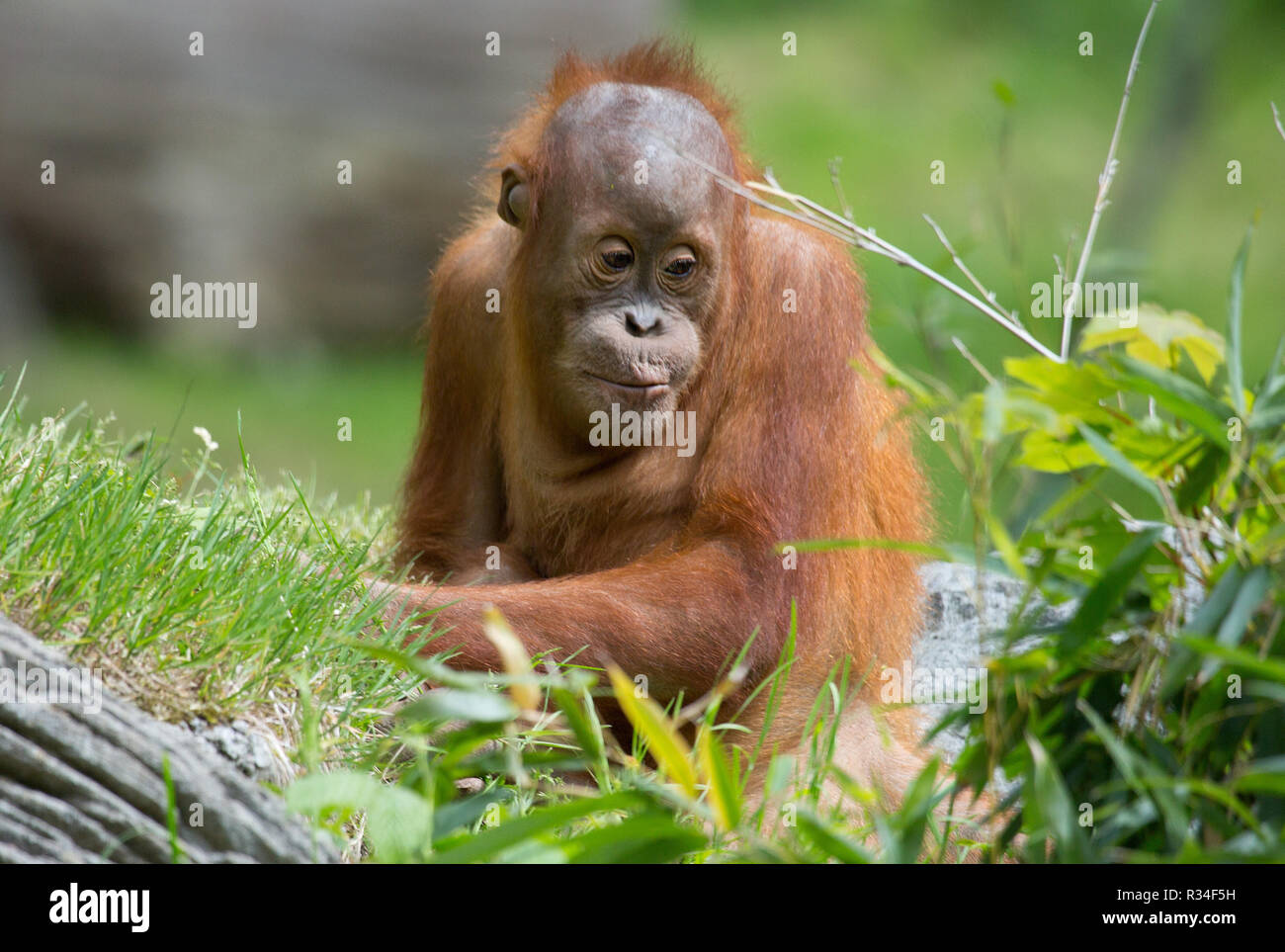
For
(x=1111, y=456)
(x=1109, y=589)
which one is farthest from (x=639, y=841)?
(x=1111, y=456)

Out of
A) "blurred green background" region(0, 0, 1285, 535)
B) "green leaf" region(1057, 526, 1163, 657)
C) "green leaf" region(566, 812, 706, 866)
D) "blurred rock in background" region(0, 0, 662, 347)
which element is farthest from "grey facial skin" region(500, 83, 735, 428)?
"blurred rock in background" region(0, 0, 662, 347)

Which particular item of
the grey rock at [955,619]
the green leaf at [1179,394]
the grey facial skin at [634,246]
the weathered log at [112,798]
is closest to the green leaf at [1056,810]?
the green leaf at [1179,394]

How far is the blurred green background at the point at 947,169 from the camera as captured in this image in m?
12.7

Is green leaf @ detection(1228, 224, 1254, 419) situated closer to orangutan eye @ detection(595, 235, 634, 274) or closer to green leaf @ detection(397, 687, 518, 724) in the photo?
green leaf @ detection(397, 687, 518, 724)

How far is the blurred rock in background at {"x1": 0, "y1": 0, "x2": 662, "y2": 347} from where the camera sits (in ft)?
40.2

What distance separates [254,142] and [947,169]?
8583mm

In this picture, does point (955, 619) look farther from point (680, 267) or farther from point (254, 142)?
point (254, 142)

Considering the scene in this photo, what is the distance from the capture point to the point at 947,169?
17.5 metres

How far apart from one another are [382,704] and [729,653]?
3.39ft

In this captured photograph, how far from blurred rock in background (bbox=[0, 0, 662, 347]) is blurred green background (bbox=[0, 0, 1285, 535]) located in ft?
1.51

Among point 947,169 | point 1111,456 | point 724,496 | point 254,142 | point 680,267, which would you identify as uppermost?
point 947,169

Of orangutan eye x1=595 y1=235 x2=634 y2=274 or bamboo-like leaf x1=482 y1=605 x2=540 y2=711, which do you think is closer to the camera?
bamboo-like leaf x1=482 y1=605 x2=540 y2=711

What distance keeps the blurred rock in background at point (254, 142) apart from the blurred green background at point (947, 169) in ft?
1.51
